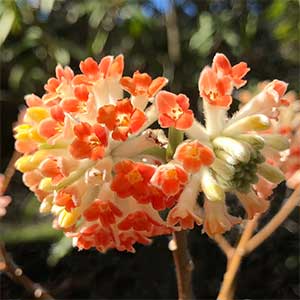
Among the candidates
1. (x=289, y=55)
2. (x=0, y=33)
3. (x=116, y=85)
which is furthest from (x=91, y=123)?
(x=289, y=55)

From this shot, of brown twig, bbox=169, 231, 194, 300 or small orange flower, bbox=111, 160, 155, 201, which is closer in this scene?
small orange flower, bbox=111, 160, 155, 201

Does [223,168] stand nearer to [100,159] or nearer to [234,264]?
[100,159]

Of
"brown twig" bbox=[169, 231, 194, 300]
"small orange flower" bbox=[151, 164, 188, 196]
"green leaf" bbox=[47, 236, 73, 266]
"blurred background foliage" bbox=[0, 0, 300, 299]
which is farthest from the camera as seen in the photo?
"blurred background foliage" bbox=[0, 0, 300, 299]

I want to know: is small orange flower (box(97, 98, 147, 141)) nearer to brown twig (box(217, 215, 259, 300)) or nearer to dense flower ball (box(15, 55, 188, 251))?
dense flower ball (box(15, 55, 188, 251))

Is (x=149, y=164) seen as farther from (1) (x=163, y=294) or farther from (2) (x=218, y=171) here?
(1) (x=163, y=294)

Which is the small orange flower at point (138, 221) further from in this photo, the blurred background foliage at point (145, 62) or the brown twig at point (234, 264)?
the blurred background foliage at point (145, 62)

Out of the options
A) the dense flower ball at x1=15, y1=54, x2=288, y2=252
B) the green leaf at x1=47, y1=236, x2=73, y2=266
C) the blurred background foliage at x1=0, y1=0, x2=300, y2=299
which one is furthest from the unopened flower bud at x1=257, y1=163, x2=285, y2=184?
the blurred background foliage at x1=0, y1=0, x2=300, y2=299
